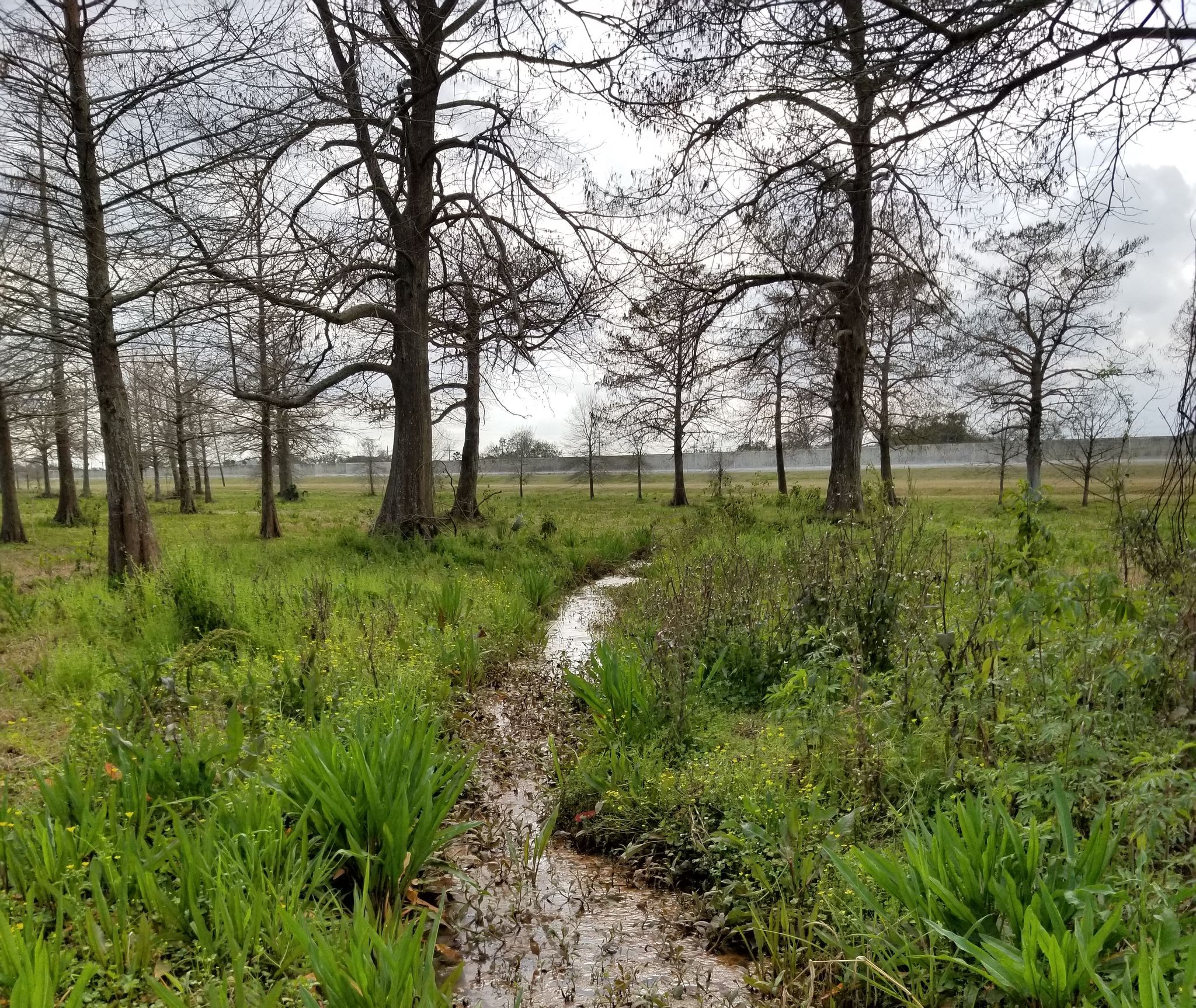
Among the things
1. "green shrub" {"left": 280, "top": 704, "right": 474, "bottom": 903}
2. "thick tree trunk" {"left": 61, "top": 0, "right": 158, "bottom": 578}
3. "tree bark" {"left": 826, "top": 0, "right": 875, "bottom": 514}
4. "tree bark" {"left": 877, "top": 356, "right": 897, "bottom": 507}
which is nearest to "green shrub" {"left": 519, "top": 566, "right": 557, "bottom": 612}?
"tree bark" {"left": 826, "top": 0, "right": 875, "bottom": 514}

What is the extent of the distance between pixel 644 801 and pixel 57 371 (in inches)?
695

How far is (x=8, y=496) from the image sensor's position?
14.0 meters

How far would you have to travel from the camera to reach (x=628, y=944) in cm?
287

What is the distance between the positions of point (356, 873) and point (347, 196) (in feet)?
24.5

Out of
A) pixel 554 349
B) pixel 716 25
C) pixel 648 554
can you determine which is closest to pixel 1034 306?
pixel 648 554

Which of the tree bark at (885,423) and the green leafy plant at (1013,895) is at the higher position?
the tree bark at (885,423)

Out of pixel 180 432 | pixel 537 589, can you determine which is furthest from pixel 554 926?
pixel 180 432

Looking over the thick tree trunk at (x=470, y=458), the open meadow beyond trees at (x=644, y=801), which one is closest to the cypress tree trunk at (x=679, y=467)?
the thick tree trunk at (x=470, y=458)

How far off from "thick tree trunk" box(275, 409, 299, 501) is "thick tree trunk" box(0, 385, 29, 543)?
506 centimetres

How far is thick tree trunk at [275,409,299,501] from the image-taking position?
Result: 1454 cm

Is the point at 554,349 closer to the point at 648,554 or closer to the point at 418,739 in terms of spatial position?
the point at 648,554

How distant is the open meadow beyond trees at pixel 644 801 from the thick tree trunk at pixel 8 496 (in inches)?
415

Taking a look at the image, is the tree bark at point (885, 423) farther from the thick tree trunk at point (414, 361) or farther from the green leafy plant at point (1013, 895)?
the green leafy plant at point (1013, 895)

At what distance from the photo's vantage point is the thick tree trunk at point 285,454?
14539 mm
